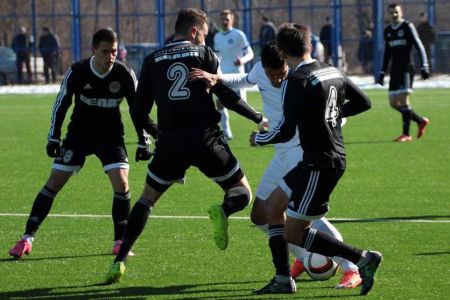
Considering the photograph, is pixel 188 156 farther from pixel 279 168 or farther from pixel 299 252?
pixel 299 252

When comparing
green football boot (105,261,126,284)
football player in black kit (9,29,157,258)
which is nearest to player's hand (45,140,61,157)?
football player in black kit (9,29,157,258)

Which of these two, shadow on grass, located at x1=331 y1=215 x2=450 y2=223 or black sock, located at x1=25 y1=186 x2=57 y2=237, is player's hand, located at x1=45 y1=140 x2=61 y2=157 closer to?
black sock, located at x1=25 y1=186 x2=57 y2=237

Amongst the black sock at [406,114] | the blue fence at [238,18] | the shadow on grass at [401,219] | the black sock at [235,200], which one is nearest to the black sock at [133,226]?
the black sock at [235,200]

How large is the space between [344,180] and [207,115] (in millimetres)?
6071

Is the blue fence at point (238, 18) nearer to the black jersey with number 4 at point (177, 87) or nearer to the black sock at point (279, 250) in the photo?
the black jersey with number 4 at point (177, 87)

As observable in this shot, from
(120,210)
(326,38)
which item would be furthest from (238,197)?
(326,38)

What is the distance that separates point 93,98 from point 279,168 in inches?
72.7

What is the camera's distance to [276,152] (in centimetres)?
779

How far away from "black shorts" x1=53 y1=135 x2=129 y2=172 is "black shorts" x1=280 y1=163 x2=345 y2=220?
2223mm

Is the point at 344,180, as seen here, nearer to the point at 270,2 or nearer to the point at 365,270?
the point at 365,270

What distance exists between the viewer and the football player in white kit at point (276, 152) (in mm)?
7441

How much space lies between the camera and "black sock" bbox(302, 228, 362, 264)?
22.9 ft

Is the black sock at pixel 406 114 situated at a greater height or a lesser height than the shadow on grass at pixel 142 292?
lesser

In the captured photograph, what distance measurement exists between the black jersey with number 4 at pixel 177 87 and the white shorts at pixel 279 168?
0.56 meters
